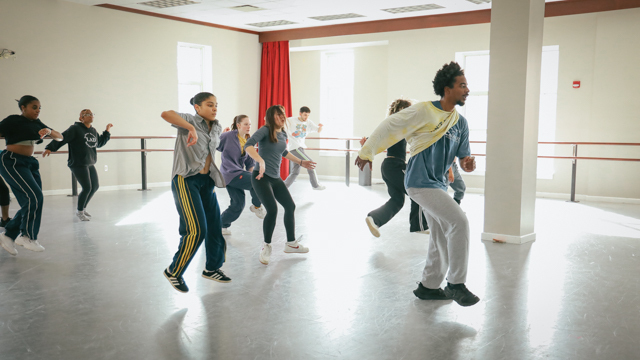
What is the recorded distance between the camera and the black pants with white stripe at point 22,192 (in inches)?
164

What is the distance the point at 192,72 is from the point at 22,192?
609cm

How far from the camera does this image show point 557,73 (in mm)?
8258

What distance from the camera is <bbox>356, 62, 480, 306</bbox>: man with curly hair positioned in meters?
2.91

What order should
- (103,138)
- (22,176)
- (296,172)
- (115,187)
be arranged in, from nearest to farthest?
(22,176)
(103,138)
(296,172)
(115,187)

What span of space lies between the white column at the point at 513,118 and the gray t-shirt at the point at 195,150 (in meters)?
2.62

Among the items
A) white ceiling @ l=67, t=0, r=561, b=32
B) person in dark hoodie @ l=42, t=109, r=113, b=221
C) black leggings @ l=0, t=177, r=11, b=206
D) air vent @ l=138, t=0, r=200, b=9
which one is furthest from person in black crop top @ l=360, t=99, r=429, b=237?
air vent @ l=138, t=0, r=200, b=9

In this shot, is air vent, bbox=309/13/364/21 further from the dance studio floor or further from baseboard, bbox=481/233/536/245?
baseboard, bbox=481/233/536/245

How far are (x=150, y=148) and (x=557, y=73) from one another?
6438mm

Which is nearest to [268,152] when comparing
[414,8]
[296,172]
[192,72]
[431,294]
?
[431,294]

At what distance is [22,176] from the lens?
13.7ft

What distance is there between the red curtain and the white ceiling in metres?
1.09

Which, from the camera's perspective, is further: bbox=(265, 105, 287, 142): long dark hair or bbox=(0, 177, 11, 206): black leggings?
bbox=(0, 177, 11, 206): black leggings

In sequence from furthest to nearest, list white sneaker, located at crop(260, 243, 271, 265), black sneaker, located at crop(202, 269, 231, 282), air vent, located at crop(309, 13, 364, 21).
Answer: air vent, located at crop(309, 13, 364, 21) < white sneaker, located at crop(260, 243, 271, 265) < black sneaker, located at crop(202, 269, 231, 282)

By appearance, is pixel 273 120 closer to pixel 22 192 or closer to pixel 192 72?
pixel 22 192
